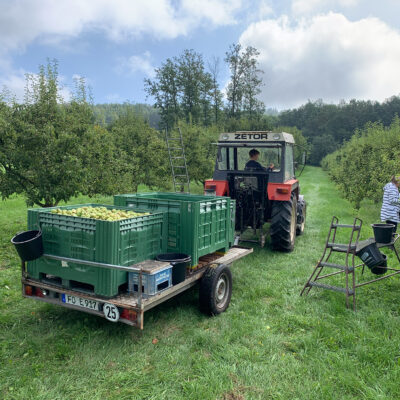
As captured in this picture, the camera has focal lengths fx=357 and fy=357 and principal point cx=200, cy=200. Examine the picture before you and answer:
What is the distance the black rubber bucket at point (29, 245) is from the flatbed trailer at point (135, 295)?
5.2 inches

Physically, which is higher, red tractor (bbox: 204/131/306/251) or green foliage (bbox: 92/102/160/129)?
green foliage (bbox: 92/102/160/129)

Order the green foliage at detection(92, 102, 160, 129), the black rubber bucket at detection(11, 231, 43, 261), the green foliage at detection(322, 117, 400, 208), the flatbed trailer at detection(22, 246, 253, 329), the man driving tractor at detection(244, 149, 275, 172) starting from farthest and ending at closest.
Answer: the green foliage at detection(92, 102, 160, 129), the green foliage at detection(322, 117, 400, 208), the man driving tractor at detection(244, 149, 275, 172), the black rubber bucket at detection(11, 231, 43, 261), the flatbed trailer at detection(22, 246, 253, 329)

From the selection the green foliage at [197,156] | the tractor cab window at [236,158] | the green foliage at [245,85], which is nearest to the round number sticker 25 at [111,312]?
the tractor cab window at [236,158]

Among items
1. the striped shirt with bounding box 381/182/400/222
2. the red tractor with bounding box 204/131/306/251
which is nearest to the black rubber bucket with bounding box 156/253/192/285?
the red tractor with bounding box 204/131/306/251

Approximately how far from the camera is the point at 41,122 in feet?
26.9

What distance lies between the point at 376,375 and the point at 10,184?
7721 millimetres

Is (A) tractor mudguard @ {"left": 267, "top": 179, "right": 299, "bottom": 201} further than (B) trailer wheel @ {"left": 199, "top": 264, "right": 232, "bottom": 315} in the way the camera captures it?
Yes

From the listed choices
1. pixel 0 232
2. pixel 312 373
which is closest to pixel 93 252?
pixel 312 373

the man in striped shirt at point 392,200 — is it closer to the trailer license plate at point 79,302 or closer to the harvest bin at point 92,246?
the harvest bin at point 92,246

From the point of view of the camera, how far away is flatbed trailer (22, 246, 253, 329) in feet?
12.0

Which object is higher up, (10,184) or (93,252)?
(10,184)

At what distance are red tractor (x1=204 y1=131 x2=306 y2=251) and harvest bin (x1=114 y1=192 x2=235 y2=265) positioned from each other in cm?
215

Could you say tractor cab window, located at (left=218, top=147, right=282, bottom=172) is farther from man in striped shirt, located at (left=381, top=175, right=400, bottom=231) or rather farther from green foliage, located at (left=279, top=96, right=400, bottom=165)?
green foliage, located at (left=279, top=96, right=400, bottom=165)

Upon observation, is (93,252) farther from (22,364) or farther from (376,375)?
(376,375)
